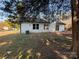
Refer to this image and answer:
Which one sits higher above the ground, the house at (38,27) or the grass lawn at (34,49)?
the house at (38,27)

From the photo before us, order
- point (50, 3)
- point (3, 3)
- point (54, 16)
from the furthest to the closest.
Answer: point (54, 16)
point (50, 3)
point (3, 3)

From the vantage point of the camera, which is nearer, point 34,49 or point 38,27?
point 34,49

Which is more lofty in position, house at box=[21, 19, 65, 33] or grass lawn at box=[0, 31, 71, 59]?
house at box=[21, 19, 65, 33]

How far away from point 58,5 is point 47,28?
1181 inches

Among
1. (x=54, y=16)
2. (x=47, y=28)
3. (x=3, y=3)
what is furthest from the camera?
(x=47, y=28)

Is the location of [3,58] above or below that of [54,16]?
below

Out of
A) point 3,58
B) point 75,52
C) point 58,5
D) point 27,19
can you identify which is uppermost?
point 58,5

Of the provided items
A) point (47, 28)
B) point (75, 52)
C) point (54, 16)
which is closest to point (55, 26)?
point (47, 28)

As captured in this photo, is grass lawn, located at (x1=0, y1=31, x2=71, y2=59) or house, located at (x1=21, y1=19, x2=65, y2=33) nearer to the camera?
grass lawn, located at (x1=0, y1=31, x2=71, y2=59)

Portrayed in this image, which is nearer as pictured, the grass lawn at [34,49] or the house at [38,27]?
the grass lawn at [34,49]

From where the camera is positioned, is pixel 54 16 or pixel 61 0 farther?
pixel 54 16

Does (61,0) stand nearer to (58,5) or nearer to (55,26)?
(58,5)

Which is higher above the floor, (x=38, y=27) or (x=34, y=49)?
(x=38, y=27)

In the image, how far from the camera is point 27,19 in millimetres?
9867
